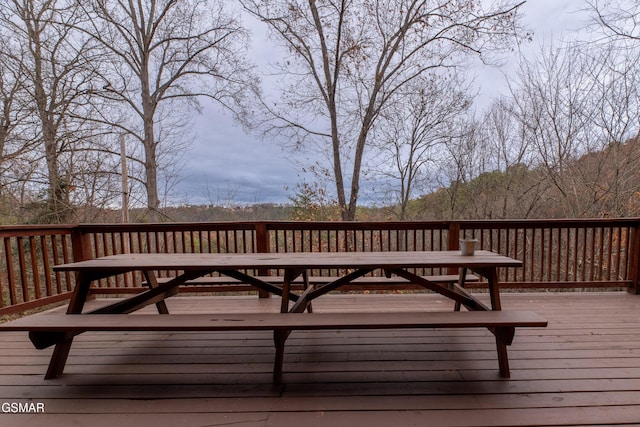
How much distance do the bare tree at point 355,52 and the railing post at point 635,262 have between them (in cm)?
432

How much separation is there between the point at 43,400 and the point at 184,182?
20.8ft

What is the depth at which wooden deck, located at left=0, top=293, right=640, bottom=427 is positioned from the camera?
131 cm

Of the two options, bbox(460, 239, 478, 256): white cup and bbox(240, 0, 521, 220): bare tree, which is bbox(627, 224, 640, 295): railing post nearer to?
bbox(460, 239, 478, 256): white cup

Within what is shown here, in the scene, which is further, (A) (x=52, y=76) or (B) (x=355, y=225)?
(A) (x=52, y=76)

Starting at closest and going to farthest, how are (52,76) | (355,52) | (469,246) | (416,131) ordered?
1. (469,246)
2. (52,76)
3. (355,52)
4. (416,131)

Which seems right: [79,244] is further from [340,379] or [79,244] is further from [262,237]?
[340,379]

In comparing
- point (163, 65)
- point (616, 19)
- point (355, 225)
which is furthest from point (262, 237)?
point (163, 65)

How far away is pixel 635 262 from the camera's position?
315 centimetres

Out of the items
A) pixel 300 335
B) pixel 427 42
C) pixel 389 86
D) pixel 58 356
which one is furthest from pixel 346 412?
pixel 427 42

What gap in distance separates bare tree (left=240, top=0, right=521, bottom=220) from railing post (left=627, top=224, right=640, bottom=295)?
170 inches

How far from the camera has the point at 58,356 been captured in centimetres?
164

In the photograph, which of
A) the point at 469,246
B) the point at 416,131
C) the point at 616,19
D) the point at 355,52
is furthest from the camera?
the point at 416,131

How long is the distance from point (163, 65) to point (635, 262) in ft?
29.3

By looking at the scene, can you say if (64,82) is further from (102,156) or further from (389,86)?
(389,86)
